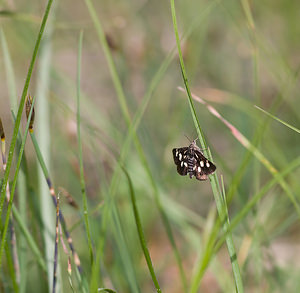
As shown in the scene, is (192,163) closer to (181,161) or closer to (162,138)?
(181,161)

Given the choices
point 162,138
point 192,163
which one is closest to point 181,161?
point 192,163

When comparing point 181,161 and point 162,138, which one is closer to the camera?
point 181,161

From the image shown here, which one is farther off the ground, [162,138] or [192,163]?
[162,138]

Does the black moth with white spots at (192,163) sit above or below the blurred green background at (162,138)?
below

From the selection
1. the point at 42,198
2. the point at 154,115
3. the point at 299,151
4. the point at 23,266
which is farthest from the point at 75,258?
the point at 154,115

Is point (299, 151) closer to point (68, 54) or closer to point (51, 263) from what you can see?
point (51, 263)
